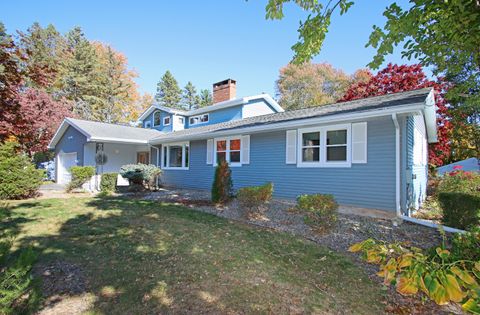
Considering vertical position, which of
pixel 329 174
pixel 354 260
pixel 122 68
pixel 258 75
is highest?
pixel 122 68

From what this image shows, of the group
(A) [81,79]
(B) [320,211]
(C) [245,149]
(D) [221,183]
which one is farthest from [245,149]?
(A) [81,79]

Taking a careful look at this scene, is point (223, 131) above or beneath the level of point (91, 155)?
above

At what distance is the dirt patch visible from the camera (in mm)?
3018

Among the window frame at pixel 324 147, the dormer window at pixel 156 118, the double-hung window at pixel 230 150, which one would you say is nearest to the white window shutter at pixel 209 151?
the double-hung window at pixel 230 150

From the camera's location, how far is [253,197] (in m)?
6.94

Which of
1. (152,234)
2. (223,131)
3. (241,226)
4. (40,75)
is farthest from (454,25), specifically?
(223,131)

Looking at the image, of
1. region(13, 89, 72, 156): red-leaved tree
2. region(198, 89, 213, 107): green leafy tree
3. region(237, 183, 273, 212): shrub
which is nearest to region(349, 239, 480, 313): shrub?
region(237, 183, 273, 212): shrub

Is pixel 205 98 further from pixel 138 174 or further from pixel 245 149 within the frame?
pixel 245 149

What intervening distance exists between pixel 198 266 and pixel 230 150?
8614 mm

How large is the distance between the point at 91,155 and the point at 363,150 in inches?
619

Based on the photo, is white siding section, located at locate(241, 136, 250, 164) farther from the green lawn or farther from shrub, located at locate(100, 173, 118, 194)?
shrub, located at locate(100, 173, 118, 194)

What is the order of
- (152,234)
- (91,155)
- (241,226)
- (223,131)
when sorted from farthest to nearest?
(91,155), (223,131), (241,226), (152,234)

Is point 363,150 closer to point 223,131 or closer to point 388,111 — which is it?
point 388,111

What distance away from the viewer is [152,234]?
17.9 ft
